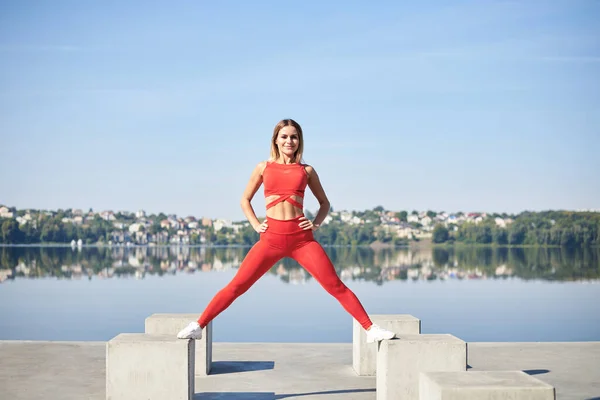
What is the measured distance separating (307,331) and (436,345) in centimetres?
905

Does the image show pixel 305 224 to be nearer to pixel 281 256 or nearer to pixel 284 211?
pixel 284 211

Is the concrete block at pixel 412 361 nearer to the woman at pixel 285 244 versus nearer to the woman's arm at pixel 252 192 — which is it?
the woman at pixel 285 244

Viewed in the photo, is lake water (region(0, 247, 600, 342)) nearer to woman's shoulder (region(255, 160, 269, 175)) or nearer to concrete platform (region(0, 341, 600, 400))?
concrete platform (region(0, 341, 600, 400))

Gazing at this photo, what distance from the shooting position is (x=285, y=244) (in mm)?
6652


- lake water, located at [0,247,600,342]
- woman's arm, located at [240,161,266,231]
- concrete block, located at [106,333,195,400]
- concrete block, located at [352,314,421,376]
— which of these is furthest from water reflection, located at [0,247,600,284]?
concrete block, located at [106,333,195,400]

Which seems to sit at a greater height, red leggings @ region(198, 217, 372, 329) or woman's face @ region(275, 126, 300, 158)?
woman's face @ region(275, 126, 300, 158)

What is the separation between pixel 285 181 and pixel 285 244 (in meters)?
0.52

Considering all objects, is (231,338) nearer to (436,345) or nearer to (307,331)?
(307,331)

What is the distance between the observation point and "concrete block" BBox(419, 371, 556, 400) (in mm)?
5102

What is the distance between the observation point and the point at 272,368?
8.86 metres

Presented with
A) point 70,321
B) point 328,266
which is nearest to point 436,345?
point 328,266

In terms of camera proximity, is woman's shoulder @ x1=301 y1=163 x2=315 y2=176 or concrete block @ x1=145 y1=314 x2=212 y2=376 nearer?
woman's shoulder @ x1=301 y1=163 x2=315 y2=176

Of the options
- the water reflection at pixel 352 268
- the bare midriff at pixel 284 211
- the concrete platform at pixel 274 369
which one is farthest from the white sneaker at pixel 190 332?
the water reflection at pixel 352 268

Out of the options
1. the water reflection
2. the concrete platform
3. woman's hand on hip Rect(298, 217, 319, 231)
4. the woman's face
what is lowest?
the concrete platform
